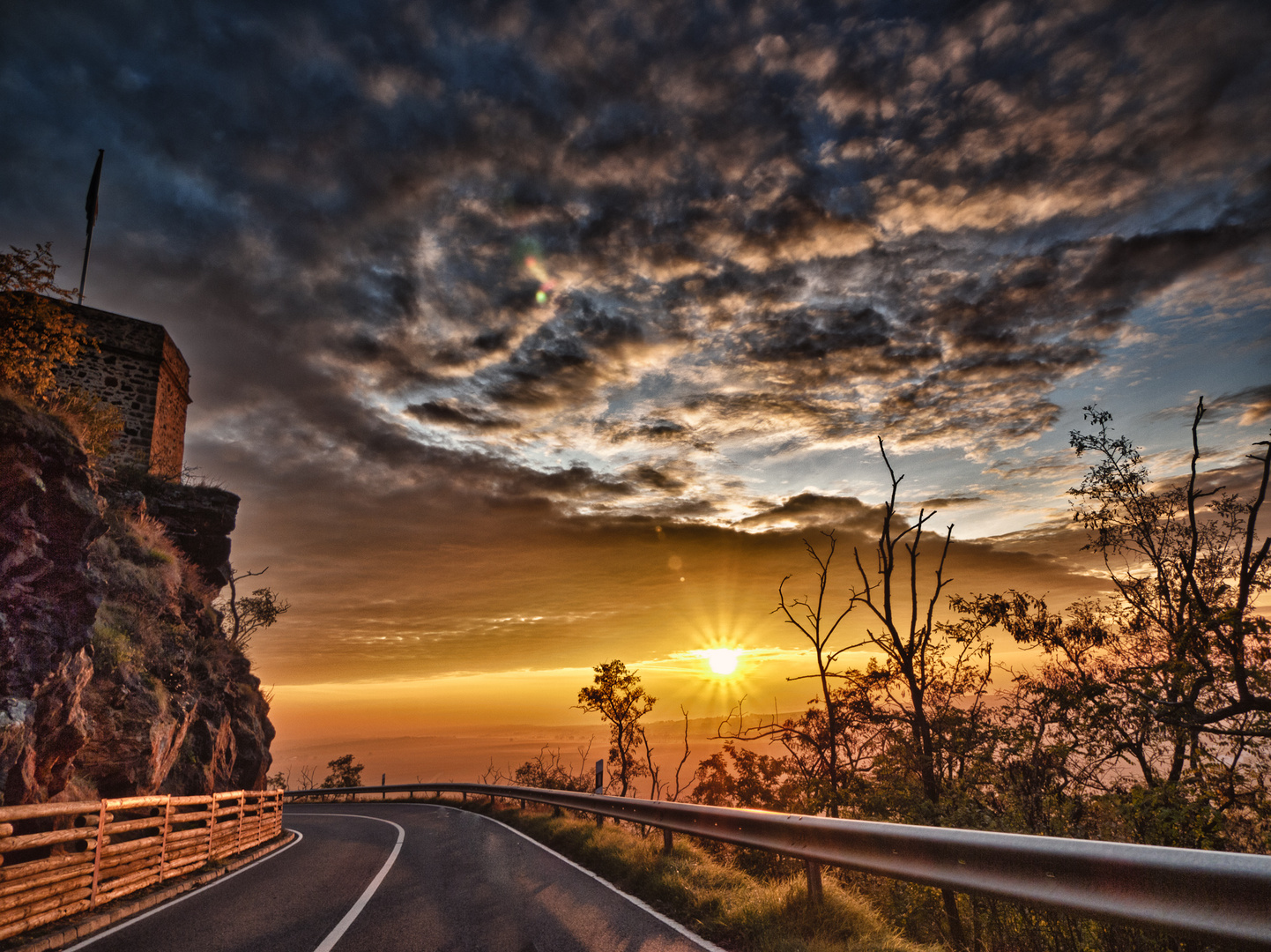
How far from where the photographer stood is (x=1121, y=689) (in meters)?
10.0

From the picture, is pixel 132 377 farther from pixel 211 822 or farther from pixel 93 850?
pixel 93 850

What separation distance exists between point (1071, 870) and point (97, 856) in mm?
10302

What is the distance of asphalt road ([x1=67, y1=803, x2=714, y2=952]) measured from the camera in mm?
5809

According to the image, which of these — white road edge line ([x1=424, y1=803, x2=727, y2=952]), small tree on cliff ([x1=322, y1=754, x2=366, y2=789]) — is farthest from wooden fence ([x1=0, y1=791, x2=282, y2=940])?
small tree on cliff ([x1=322, y1=754, x2=366, y2=789])

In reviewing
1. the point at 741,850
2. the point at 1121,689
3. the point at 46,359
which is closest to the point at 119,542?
the point at 46,359

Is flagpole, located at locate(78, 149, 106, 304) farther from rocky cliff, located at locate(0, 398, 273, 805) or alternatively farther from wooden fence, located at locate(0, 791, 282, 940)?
wooden fence, located at locate(0, 791, 282, 940)

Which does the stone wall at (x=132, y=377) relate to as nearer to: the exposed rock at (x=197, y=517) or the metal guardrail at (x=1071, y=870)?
the exposed rock at (x=197, y=517)

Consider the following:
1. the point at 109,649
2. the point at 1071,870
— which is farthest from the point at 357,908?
the point at 109,649

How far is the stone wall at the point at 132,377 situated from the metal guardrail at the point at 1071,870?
25134 mm

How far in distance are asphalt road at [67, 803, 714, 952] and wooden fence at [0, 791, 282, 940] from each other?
25.7 inches

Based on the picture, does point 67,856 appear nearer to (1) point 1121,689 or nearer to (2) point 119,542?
(2) point 119,542

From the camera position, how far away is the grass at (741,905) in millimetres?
5078

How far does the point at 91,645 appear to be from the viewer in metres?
11.0

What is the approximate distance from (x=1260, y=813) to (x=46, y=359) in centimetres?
2122
